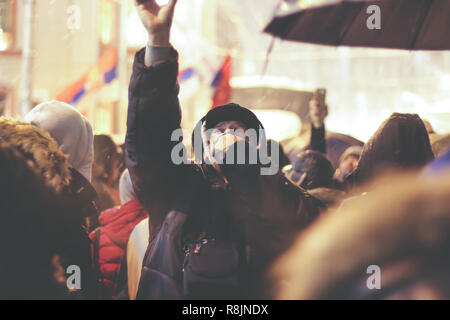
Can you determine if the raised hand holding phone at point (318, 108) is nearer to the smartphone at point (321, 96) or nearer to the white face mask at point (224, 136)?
the smartphone at point (321, 96)

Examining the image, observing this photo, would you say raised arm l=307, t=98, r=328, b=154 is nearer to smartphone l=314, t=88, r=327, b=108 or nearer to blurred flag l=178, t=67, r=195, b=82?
smartphone l=314, t=88, r=327, b=108

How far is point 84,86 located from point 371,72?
1912 inches

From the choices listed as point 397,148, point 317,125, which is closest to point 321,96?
point 317,125

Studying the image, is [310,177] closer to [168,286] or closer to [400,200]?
[168,286]

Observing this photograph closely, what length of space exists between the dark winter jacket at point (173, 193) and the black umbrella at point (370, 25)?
1.91 metres

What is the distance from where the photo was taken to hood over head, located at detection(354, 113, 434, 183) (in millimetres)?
2609

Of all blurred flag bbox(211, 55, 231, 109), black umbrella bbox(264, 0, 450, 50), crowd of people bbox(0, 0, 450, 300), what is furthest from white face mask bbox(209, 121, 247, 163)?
blurred flag bbox(211, 55, 231, 109)

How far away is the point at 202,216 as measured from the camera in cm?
229

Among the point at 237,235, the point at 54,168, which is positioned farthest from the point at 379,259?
the point at 54,168

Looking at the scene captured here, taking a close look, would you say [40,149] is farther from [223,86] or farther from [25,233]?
[223,86]

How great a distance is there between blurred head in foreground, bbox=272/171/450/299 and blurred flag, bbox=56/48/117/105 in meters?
10.6

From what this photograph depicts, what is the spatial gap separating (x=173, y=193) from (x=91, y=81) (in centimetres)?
1033

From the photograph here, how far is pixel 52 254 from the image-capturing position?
6.25ft

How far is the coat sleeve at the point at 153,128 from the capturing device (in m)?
2.10
